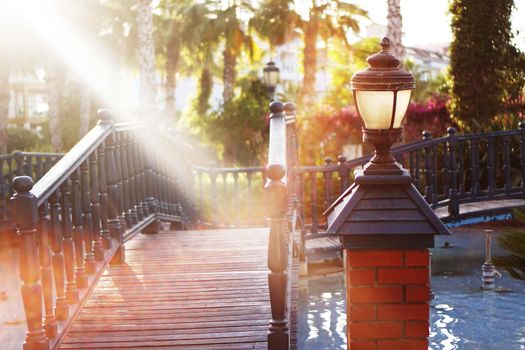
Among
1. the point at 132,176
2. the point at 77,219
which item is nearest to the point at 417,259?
the point at 77,219

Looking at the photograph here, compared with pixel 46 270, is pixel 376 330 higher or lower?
lower

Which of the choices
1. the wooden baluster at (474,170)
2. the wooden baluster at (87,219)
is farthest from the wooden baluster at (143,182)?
the wooden baluster at (474,170)

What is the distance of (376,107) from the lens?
439 centimetres

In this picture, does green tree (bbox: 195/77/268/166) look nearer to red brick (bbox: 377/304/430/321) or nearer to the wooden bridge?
the wooden bridge

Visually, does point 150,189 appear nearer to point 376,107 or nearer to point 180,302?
point 180,302

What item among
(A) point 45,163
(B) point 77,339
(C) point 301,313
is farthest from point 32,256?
(A) point 45,163

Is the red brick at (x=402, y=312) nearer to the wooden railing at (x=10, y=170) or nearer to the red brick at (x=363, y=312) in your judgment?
the red brick at (x=363, y=312)

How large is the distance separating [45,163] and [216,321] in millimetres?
8326

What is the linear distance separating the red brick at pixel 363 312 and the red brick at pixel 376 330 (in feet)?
0.09

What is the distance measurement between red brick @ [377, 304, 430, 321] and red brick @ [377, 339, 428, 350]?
126 millimetres

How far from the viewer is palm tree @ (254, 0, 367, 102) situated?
28.0 m

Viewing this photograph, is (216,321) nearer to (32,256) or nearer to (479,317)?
(32,256)

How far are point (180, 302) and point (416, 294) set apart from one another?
2.16 metres

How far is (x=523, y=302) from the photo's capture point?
9.06 m
